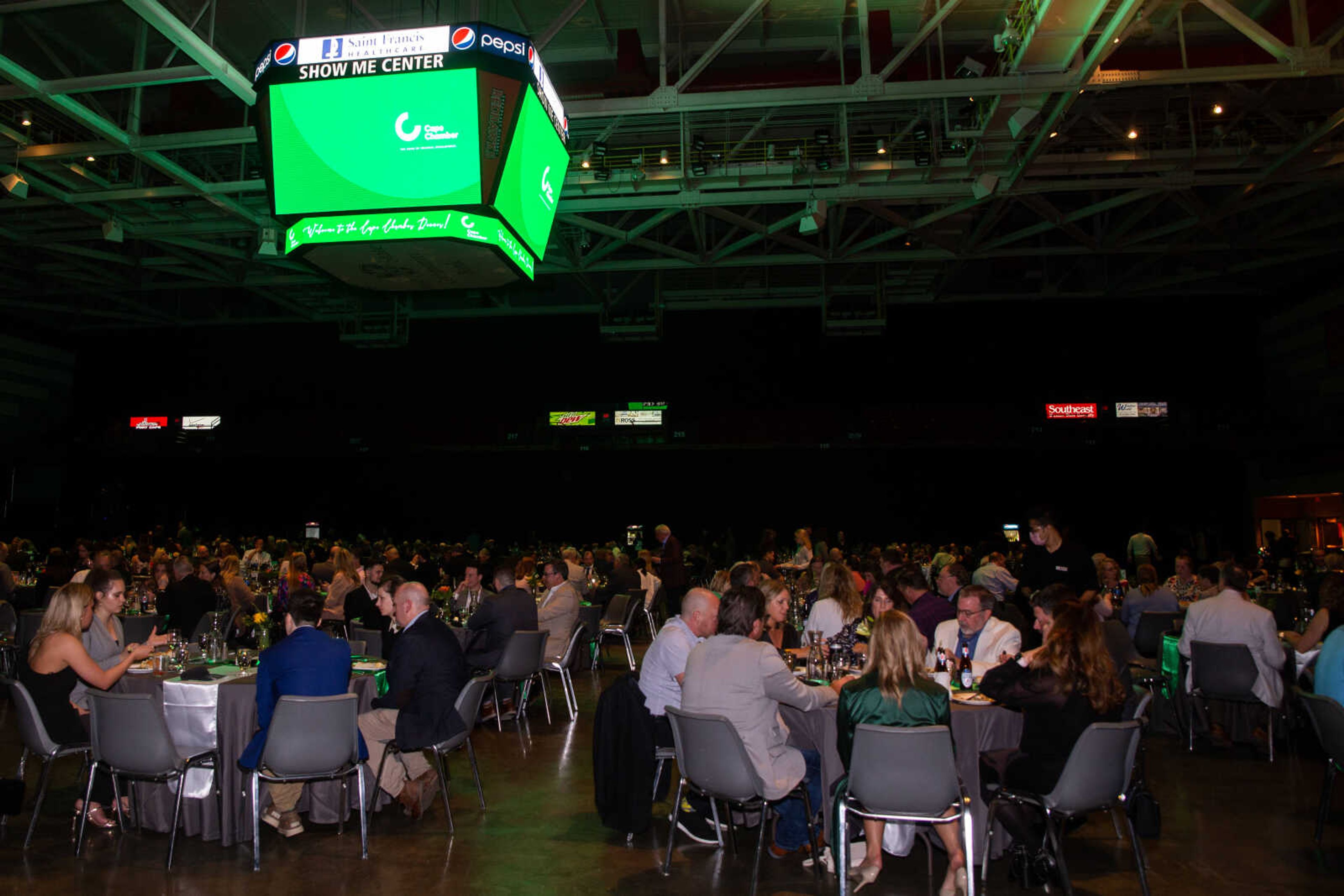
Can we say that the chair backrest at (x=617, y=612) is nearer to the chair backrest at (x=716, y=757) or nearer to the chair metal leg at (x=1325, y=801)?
A: the chair backrest at (x=716, y=757)

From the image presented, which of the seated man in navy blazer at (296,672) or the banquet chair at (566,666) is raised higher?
the seated man in navy blazer at (296,672)

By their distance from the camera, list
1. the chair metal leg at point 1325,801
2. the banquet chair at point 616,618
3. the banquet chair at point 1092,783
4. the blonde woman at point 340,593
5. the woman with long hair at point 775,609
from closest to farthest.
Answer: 1. the banquet chair at point 1092,783
2. the chair metal leg at point 1325,801
3. the woman with long hair at point 775,609
4. the blonde woman at point 340,593
5. the banquet chair at point 616,618

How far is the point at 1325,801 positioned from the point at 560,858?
3.71m

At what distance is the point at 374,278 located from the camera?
8.73m

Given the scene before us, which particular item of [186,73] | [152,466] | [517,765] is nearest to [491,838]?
[517,765]

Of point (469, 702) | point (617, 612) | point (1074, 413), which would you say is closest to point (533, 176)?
point (617, 612)

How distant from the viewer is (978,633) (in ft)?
16.1

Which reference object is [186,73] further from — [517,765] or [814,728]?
[814,728]

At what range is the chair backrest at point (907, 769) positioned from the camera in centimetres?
322

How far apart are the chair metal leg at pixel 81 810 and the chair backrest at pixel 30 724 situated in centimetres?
9

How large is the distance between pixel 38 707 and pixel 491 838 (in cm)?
228

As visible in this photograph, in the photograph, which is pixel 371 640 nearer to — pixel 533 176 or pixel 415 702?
pixel 415 702

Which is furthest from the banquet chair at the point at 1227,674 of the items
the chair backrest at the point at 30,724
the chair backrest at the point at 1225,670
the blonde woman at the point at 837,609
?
the chair backrest at the point at 30,724

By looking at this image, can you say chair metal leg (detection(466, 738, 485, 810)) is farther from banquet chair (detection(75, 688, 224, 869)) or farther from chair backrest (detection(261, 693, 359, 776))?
banquet chair (detection(75, 688, 224, 869))
